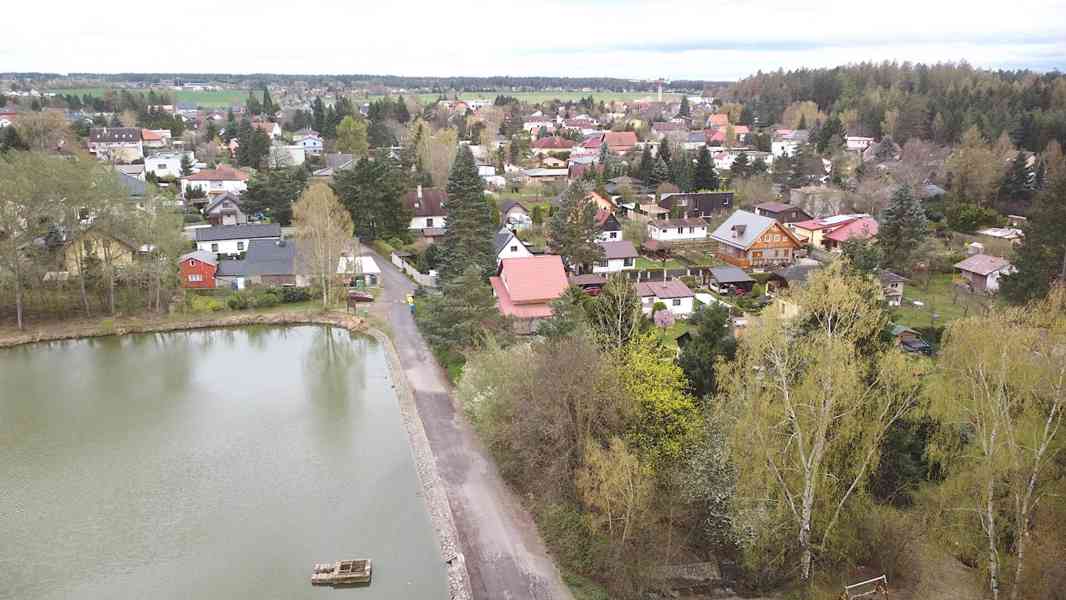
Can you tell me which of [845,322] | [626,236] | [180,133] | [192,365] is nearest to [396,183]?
[626,236]

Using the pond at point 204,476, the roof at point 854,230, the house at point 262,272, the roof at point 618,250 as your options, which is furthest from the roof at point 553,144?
the pond at point 204,476

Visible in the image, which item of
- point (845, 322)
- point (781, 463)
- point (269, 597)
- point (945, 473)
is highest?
point (845, 322)

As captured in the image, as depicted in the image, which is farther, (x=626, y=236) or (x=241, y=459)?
(x=626, y=236)

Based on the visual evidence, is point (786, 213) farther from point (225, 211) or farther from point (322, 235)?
point (225, 211)

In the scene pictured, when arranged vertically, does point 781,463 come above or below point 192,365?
above

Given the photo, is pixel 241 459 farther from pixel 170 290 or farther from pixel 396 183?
pixel 396 183
